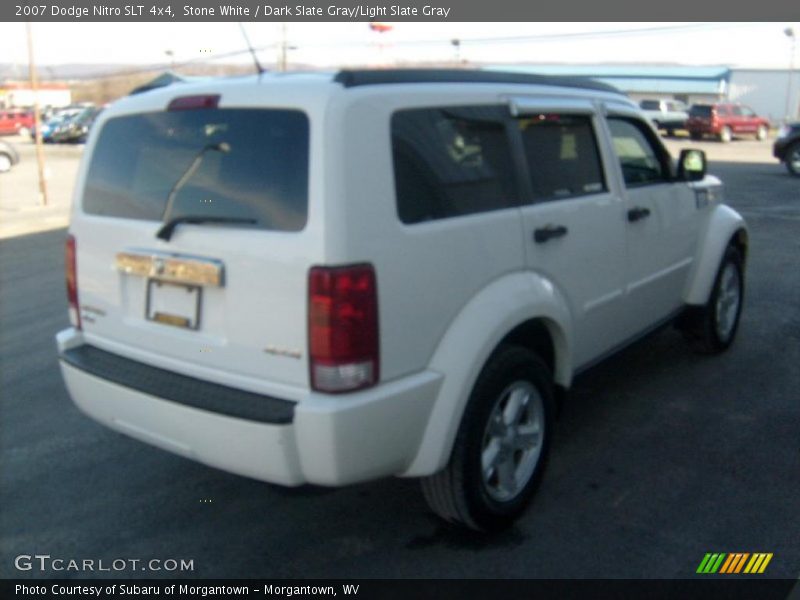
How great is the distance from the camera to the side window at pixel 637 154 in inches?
174

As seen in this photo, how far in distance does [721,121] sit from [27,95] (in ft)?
218

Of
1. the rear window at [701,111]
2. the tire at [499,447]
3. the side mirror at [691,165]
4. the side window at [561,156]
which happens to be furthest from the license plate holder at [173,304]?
the rear window at [701,111]

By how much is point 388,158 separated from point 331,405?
904mm

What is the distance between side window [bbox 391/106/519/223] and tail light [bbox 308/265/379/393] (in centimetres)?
34

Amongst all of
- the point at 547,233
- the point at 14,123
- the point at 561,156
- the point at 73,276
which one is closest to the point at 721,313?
the point at 561,156

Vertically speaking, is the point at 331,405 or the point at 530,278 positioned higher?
the point at 530,278

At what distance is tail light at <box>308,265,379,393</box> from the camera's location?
269cm

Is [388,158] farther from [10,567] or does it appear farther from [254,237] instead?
[10,567]

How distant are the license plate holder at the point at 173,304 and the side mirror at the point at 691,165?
11.0ft

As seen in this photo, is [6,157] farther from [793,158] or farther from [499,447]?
[499,447]

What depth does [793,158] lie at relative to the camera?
1989 centimetres

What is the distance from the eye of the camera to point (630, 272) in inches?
173

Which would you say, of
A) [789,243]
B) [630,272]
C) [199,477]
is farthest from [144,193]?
[789,243]

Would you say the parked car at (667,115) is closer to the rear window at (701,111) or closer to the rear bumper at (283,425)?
the rear window at (701,111)
